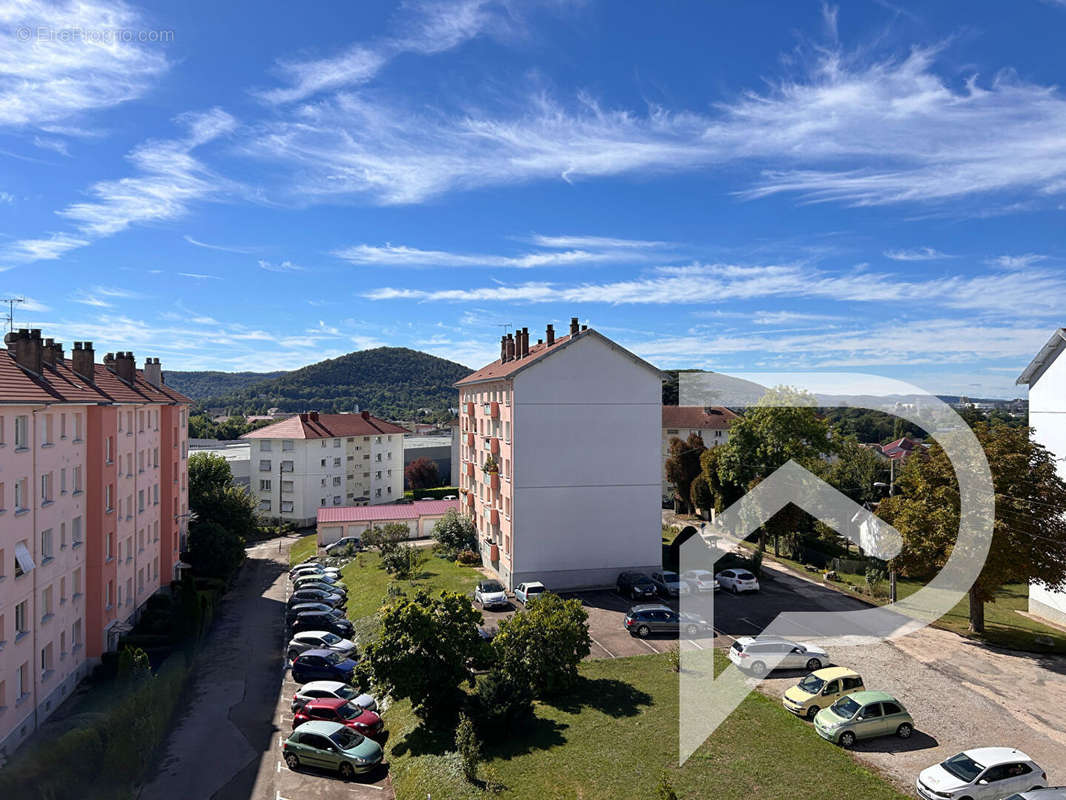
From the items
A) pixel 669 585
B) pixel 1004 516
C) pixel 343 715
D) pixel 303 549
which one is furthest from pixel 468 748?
pixel 303 549

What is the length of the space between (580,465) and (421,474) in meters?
46.0

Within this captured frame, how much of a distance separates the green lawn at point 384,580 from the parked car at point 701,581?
1205 centimetres

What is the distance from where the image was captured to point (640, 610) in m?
29.7

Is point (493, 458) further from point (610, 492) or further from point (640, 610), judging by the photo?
point (640, 610)

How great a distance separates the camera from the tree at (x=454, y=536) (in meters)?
45.8

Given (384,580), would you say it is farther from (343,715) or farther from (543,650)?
(543,650)

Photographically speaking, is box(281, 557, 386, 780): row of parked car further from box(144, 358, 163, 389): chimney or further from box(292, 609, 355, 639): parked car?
box(144, 358, 163, 389): chimney

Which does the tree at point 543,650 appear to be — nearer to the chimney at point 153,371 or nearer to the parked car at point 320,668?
the parked car at point 320,668

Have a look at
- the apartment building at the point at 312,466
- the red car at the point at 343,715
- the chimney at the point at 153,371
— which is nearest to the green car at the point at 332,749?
the red car at the point at 343,715

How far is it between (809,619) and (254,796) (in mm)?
24209

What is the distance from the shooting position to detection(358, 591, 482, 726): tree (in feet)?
68.7

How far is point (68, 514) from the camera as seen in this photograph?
26266 millimetres

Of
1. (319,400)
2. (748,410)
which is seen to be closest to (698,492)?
(748,410)

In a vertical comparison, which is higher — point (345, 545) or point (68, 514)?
point (68, 514)
